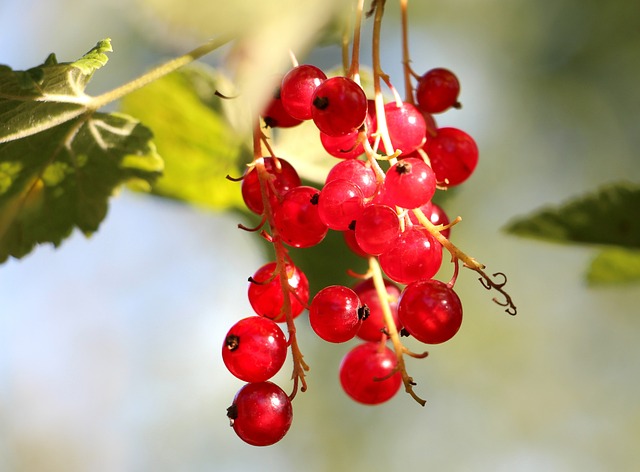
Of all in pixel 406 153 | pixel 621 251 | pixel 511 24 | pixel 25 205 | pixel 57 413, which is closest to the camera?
pixel 406 153

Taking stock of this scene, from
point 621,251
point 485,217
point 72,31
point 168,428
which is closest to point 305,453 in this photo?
point 168,428

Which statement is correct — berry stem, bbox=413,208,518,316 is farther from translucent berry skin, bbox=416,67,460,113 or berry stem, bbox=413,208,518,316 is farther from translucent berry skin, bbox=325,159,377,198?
translucent berry skin, bbox=416,67,460,113

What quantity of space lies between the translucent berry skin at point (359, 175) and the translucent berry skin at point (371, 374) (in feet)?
0.55

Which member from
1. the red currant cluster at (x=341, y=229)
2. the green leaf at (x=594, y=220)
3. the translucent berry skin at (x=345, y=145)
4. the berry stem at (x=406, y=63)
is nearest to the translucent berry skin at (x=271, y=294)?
the red currant cluster at (x=341, y=229)

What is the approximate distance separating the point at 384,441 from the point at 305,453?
344 millimetres

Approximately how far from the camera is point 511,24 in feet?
10.1

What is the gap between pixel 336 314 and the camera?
1.88 ft

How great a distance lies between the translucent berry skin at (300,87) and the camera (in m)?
0.61

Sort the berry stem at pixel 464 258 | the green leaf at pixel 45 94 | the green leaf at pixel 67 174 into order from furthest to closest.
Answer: the green leaf at pixel 67 174 → the green leaf at pixel 45 94 → the berry stem at pixel 464 258

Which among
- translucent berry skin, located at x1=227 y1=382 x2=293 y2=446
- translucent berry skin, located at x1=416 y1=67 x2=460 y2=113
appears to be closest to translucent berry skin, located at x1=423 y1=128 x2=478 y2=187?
translucent berry skin, located at x1=416 y1=67 x2=460 y2=113

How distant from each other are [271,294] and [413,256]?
0.12 metres

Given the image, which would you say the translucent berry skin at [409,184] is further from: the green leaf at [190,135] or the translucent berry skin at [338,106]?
the green leaf at [190,135]

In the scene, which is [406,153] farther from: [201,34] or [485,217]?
[485,217]

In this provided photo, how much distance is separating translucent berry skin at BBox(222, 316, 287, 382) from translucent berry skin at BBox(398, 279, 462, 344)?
10cm
